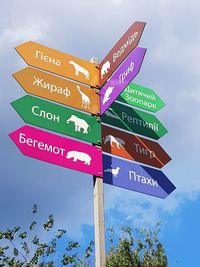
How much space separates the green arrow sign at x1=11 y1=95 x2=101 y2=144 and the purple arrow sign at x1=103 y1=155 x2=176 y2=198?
0.46 metres

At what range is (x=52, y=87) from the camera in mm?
8562

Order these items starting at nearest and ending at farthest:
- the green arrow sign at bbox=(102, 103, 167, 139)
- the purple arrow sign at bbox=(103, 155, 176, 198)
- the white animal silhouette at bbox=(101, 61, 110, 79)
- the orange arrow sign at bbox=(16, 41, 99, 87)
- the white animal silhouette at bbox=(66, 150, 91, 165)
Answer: the white animal silhouette at bbox=(66, 150, 91, 165) → the purple arrow sign at bbox=(103, 155, 176, 198) → the orange arrow sign at bbox=(16, 41, 99, 87) → the white animal silhouette at bbox=(101, 61, 110, 79) → the green arrow sign at bbox=(102, 103, 167, 139)

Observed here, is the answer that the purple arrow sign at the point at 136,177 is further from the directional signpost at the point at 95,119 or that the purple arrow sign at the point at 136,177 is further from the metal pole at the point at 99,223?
the metal pole at the point at 99,223

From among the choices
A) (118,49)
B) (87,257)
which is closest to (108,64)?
(118,49)

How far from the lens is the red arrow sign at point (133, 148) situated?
863cm

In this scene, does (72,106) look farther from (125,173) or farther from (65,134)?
(125,173)

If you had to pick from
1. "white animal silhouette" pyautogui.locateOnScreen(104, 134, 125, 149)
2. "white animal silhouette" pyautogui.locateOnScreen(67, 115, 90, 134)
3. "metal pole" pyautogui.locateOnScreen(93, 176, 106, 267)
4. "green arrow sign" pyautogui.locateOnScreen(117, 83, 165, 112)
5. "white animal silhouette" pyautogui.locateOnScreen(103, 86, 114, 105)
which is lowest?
"metal pole" pyautogui.locateOnScreen(93, 176, 106, 267)

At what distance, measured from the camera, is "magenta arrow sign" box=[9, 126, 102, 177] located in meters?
7.86

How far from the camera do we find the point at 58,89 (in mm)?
8609

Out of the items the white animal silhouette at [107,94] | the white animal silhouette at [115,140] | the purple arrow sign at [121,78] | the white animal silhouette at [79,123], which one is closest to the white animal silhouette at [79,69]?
the purple arrow sign at [121,78]

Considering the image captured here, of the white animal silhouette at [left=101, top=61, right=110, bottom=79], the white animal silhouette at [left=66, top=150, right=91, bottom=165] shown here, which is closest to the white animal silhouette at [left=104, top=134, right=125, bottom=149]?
the white animal silhouette at [left=66, top=150, right=91, bottom=165]

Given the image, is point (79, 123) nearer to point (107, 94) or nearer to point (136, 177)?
point (107, 94)

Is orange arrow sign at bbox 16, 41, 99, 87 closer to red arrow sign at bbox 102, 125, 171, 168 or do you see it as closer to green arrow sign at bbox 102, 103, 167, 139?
green arrow sign at bbox 102, 103, 167, 139

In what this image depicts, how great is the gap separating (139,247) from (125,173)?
5.55m
